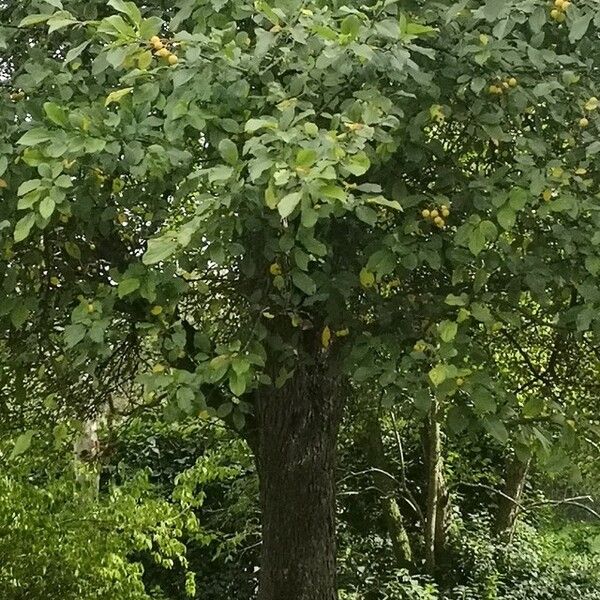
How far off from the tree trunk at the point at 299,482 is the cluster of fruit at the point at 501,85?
1.80 meters

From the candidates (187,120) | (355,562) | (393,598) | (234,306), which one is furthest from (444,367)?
A: (355,562)

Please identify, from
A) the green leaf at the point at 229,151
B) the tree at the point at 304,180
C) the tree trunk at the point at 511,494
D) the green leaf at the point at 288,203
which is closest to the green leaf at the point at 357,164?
the tree at the point at 304,180

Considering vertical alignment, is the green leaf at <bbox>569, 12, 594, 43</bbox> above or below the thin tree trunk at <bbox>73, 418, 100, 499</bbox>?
above

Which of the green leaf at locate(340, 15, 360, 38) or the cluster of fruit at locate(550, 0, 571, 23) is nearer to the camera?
the green leaf at locate(340, 15, 360, 38)

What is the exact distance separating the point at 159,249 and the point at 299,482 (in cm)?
229

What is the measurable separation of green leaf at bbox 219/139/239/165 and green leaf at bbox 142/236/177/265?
10.0 inches

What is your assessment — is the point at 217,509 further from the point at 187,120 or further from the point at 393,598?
the point at 187,120

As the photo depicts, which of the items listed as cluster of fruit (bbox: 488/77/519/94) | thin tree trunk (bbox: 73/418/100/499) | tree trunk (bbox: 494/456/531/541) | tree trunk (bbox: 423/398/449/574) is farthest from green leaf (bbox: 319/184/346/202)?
tree trunk (bbox: 494/456/531/541)

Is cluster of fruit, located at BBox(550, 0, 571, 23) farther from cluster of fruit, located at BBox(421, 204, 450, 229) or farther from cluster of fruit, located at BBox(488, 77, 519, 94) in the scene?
cluster of fruit, located at BBox(421, 204, 450, 229)

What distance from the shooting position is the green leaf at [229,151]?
7.26 ft

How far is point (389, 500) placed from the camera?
8.98 m

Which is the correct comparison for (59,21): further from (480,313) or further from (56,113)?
(480,313)

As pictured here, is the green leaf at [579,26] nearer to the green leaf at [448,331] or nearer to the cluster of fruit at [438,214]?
the cluster of fruit at [438,214]

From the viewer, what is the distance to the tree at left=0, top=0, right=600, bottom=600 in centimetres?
231
